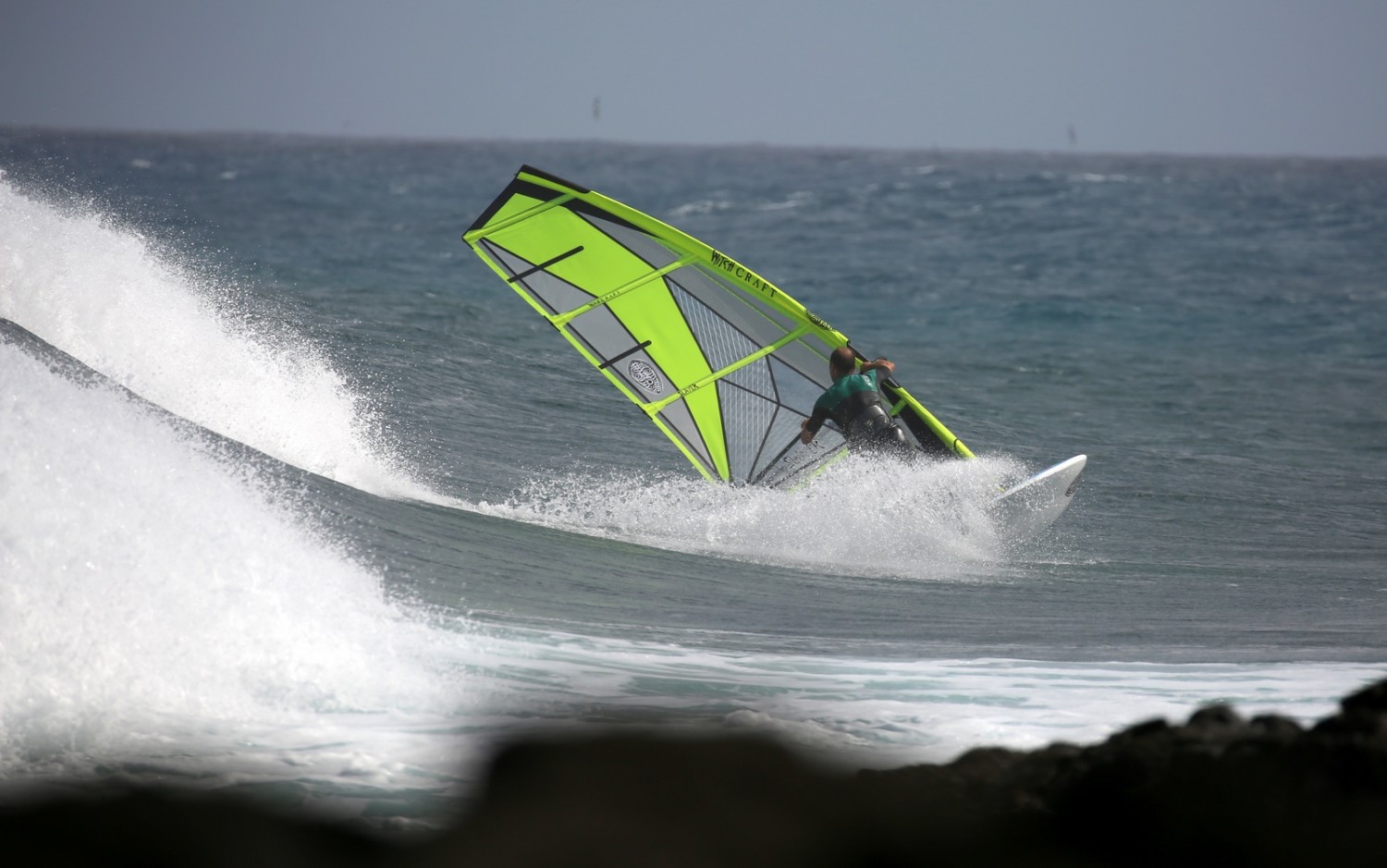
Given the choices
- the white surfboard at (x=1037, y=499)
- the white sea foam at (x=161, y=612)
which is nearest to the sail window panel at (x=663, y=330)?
the white surfboard at (x=1037, y=499)

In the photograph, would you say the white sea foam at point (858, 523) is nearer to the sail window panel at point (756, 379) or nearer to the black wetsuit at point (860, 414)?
the black wetsuit at point (860, 414)

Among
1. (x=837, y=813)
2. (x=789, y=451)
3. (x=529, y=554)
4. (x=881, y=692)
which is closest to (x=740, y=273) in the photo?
(x=789, y=451)

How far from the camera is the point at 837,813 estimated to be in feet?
8.48

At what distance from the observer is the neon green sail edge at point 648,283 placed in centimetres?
882

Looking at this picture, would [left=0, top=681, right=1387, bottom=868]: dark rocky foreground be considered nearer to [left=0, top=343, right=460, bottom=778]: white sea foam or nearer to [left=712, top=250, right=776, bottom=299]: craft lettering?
[left=0, top=343, right=460, bottom=778]: white sea foam

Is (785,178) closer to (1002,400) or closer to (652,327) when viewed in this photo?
(1002,400)

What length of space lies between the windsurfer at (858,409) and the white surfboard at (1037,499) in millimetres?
721

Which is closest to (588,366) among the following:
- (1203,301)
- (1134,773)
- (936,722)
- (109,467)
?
(109,467)

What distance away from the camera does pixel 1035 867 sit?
2.65 m

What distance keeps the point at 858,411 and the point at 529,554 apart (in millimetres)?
2258

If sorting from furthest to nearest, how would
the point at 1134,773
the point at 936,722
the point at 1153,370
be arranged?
1. the point at 1153,370
2. the point at 936,722
3. the point at 1134,773

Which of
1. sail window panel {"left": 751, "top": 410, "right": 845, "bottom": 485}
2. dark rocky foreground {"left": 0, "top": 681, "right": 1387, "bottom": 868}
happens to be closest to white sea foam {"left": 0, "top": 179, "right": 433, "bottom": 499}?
sail window panel {"left": 751, "top": 410, "right": 845, "bottom": 485}

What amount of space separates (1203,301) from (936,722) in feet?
72.7

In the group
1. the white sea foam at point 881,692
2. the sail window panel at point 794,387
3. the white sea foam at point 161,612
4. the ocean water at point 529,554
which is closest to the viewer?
the white sea foam at point 161,612
